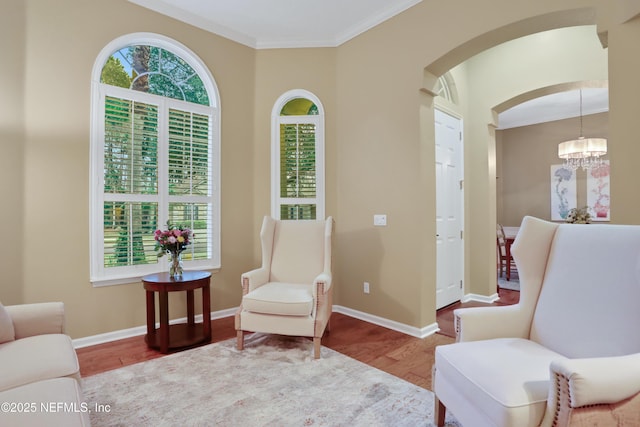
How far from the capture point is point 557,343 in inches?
62.2

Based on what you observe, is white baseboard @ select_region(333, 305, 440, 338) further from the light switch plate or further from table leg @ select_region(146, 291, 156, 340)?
table leg @ select_region(146, 291, 156, 340)

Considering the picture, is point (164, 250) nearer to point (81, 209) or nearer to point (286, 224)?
point (81, 209)

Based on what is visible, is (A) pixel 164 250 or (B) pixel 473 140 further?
(B) pixel 473 140

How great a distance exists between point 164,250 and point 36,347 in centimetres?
132

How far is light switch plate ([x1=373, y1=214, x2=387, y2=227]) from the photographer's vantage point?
3439mm

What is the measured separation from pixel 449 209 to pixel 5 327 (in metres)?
4.04

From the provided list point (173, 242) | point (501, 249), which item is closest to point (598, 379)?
point (173, 242)

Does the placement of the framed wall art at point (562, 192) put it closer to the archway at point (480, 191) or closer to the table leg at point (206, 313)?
the archway at point (480, 191)

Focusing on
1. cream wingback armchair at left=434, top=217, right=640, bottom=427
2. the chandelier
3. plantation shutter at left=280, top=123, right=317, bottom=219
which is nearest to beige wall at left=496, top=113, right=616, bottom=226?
the chandelier

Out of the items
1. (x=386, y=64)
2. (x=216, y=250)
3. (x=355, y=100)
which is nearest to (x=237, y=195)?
(x=216, y=250)

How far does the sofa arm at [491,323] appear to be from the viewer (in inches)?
66.7

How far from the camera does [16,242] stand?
254 cm

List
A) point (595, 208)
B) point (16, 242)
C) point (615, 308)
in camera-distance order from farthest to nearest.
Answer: point (595, 208), point (16, 242), point (615, 308)

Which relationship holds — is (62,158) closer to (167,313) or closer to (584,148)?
(167,313)
